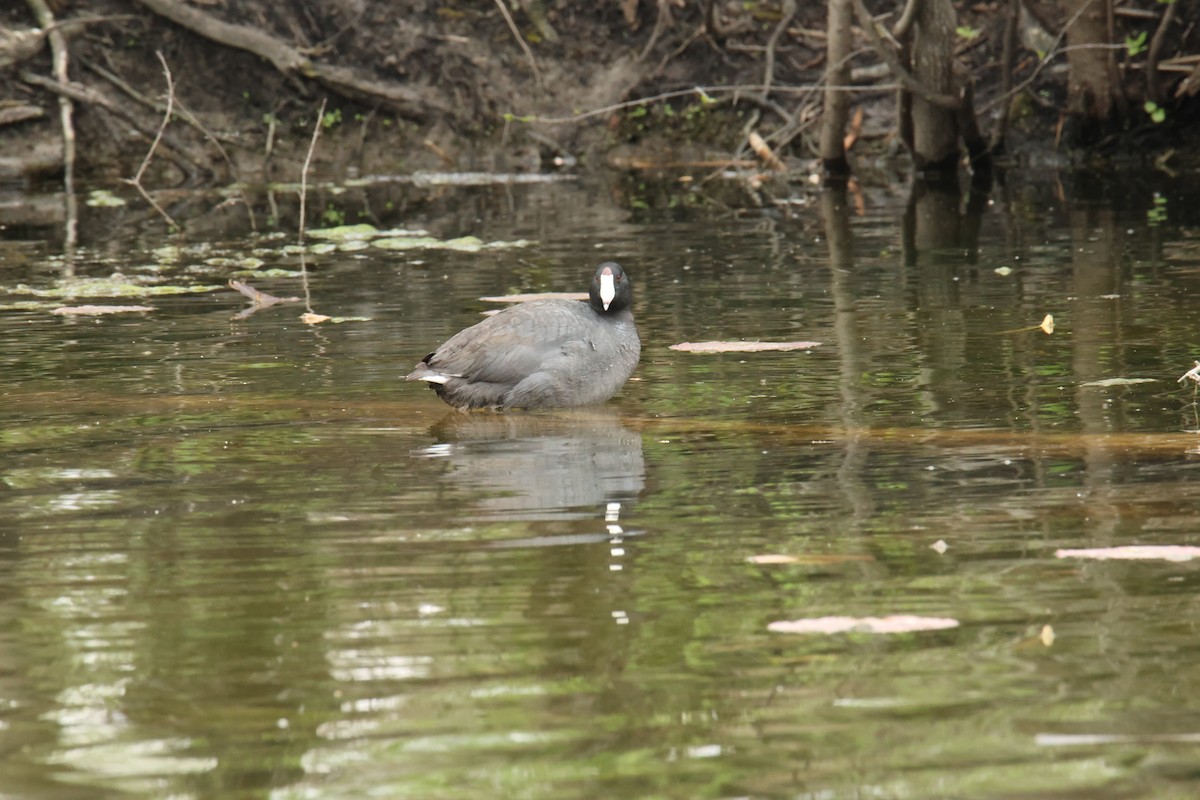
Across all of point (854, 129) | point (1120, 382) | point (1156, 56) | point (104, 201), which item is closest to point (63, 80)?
point (104, 201)

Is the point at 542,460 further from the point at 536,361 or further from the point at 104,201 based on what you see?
the point at 104,201

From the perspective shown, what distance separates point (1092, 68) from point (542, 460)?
39.6 feet

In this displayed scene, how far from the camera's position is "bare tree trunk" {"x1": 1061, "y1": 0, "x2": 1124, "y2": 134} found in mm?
15914

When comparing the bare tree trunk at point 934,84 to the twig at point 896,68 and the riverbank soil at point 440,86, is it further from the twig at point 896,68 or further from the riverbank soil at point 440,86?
the riverbank soil at point 440,86

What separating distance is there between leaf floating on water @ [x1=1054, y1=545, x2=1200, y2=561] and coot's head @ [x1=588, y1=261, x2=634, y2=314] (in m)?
3.23

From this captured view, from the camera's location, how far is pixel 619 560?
14.7 feet

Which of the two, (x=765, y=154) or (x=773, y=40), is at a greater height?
(x=773, y=40)

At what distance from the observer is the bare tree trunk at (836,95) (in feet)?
51.0

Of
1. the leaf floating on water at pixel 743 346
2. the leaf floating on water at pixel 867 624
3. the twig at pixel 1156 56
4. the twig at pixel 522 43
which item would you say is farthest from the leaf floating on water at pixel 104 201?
the leaf floating on water at pixel 867 624

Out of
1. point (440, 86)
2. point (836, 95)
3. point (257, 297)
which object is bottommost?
point (257, 297)

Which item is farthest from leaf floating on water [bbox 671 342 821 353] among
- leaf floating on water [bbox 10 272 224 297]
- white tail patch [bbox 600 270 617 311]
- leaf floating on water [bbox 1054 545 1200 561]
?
leaf floating on water [bbox 10 272 224 297]

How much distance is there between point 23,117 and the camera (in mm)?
18625

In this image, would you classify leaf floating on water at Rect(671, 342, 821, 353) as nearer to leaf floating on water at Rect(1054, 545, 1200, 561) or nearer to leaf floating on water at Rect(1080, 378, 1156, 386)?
leaf floating on water at Rect(1080, 378, 1156, 386)

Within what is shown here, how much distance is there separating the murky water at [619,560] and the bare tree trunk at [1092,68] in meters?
7.19
